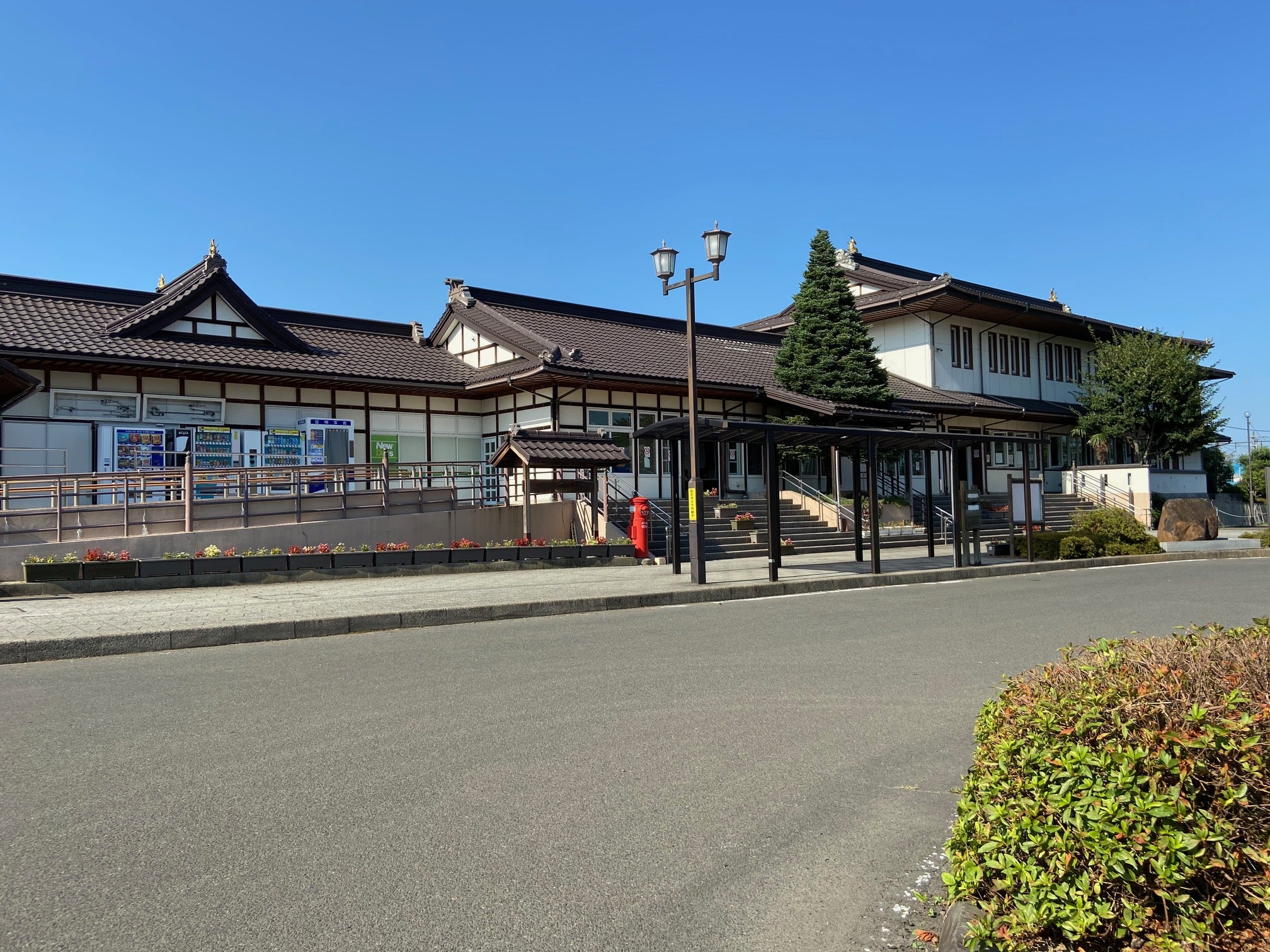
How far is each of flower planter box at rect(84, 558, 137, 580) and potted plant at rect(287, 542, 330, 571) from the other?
2486 millimetres

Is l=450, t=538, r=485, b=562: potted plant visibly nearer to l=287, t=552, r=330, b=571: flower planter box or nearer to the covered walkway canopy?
l=287, t=552, r=330, b=571: flower planter box

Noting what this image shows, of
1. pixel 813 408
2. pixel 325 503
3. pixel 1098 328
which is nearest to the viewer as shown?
Answer: pixel 325 503

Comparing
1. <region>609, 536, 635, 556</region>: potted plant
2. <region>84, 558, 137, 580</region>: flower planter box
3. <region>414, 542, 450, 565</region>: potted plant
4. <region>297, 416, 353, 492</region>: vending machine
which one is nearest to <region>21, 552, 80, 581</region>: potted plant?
<region>84, 558, 137, 580</region>: flower planter box

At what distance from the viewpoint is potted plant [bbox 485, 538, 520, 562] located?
63.1 ft

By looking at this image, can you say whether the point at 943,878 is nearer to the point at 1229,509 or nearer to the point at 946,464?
the point at 946,464

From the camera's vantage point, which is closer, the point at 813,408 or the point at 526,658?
the point at 526,658

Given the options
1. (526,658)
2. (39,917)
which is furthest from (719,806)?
(526,658)

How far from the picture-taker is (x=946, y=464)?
1486 inches

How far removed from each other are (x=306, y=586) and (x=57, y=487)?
5.09 meters

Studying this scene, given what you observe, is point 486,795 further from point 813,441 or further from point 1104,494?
point 1104,494

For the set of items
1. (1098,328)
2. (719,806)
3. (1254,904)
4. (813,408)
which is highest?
(1098,328)

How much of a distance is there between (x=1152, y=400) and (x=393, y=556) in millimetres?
30857

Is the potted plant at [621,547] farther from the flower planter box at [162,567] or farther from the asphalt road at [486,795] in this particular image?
the asphalt road at [486,795]

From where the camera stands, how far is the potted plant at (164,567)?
1538 centimetres
